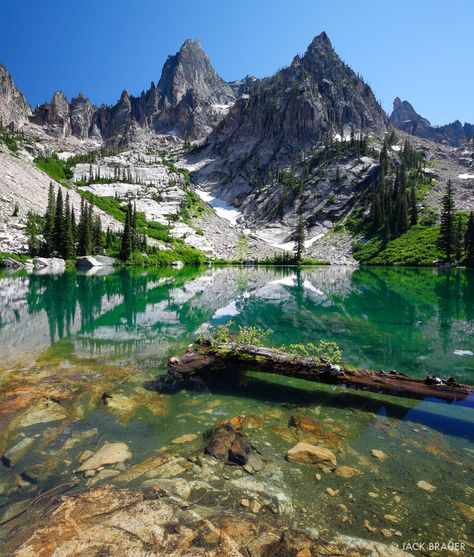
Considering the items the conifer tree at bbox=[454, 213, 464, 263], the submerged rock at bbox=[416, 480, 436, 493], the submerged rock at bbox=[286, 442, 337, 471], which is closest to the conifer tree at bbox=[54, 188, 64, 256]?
the submerged rock at bbox=[286, 442, 337, 471]

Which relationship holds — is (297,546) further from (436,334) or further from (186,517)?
(436,334)

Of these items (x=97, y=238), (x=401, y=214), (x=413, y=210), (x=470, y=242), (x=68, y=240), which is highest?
(x=413, y=210)

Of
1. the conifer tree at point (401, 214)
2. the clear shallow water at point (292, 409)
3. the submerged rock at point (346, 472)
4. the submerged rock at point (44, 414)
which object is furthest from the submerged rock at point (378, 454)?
the conifer tree at point (401, 214)

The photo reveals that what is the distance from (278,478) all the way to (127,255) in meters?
114

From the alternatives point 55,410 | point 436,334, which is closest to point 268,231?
point 436,334

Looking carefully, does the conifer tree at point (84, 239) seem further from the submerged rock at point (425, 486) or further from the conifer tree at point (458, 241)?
the conifer tree at point (458, 241)

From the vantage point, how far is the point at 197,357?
522 inches

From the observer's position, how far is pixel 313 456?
25.5 feet

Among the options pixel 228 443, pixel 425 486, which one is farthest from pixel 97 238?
pixel 425 486

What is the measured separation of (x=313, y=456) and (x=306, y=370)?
12.9 ft

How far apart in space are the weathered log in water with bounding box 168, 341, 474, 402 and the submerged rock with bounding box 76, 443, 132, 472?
469cm

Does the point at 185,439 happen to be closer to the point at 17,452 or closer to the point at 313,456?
the point at 313,456

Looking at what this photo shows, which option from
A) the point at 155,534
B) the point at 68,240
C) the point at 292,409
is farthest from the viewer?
the point at 68,240

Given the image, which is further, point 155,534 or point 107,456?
point 107,456
